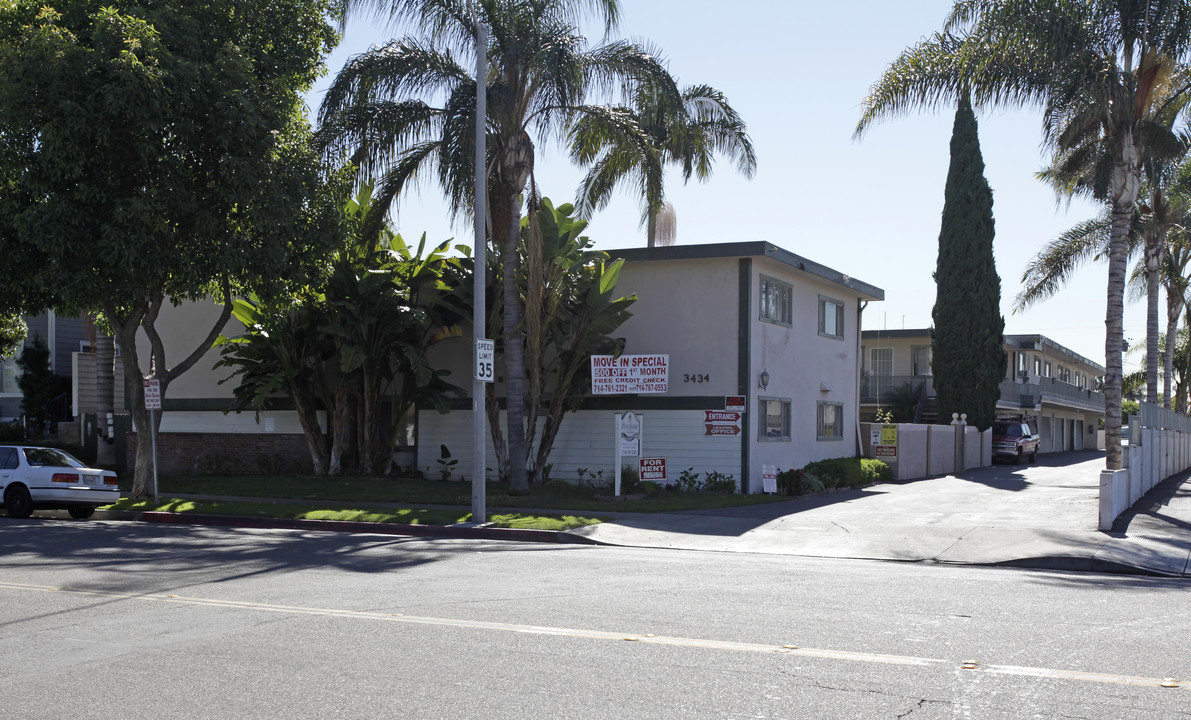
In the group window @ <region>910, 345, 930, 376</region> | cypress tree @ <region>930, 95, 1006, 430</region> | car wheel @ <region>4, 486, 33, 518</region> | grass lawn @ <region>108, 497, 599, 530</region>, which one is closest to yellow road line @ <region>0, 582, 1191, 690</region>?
grass lawn @ <region>108, 497, 599, 530</region>

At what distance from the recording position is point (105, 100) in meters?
17.5

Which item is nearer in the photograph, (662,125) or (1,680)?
(1,680)

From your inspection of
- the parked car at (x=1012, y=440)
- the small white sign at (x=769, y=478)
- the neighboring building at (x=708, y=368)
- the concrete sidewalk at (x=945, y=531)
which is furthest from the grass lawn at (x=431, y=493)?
the parked car at (x=1012, y=440)

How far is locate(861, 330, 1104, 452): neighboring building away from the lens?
45.8 m

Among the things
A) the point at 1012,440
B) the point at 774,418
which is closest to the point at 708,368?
the point at 774,418

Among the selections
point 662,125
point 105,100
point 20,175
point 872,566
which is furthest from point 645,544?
point 20,175

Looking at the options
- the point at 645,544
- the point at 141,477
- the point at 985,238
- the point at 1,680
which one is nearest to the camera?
the point at 1,680

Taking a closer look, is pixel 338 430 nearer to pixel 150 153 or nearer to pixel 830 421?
pixel 150 153

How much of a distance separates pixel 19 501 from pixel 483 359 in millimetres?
9169

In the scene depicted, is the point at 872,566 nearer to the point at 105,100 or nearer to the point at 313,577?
the point at 313,577

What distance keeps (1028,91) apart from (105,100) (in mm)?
16735

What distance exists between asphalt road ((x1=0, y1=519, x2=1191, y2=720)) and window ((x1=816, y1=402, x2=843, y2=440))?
14949mm

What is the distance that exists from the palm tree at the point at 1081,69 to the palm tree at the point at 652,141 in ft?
13.4

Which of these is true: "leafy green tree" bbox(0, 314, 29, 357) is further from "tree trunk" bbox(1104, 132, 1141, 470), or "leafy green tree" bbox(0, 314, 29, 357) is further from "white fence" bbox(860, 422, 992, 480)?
"tree trunk" bbox(1104, 132, 1141, 470)
